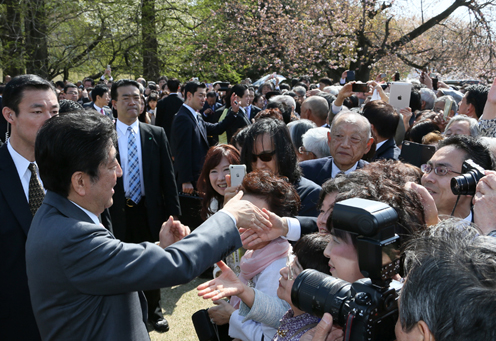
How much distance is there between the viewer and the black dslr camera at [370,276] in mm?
1275

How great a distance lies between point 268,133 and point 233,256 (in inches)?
38.3

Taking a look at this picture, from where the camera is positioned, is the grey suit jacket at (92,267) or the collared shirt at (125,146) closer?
the grey suit jacket at (92,267)

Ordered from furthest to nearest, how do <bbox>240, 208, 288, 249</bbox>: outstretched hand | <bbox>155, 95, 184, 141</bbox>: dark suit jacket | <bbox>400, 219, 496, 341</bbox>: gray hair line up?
<bbox>155, 95, 184, 141</bbox>: dark suit jacket
<bbox>240, 208, 288, 249</bbox>: outstretched hand
<bbox>400, 219, 496, 341</bbox>: gray hair

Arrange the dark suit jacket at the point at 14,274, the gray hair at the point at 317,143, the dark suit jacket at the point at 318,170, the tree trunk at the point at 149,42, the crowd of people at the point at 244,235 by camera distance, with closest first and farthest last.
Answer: the crowd of people at the point at 244,235
the dark suit jacket at the point at 14,274
the dark suit jacket at the point at 318,170
the gray hair at the point at 317,143
the tree trunk at the point at 149,42

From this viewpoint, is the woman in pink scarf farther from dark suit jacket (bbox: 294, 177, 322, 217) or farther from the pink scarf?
dark suit jacket (bbox: 294, 177, 322, 217)

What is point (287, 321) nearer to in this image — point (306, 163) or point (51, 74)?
point (306, 163)

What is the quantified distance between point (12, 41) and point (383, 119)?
51.1 ft

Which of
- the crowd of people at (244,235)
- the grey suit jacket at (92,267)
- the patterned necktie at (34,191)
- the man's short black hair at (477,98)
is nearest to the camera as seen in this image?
the crowd of people at (244,235)

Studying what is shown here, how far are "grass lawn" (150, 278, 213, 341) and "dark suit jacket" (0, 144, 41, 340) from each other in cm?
181

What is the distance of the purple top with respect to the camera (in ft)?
5.94

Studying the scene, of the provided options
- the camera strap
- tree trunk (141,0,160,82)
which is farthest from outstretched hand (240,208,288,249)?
tree trunk (141,0,160,82)

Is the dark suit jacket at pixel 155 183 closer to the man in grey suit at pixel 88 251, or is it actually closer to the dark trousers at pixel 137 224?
the dark trousers at pixel 137 224

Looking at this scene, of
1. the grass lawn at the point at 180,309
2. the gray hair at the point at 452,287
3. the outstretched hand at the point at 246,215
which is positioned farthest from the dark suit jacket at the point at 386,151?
the gray hair at the point at 452,287

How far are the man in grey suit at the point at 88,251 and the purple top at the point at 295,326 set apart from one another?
447 mm
